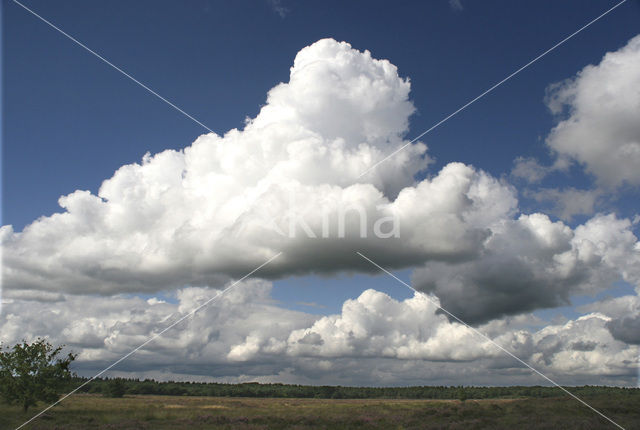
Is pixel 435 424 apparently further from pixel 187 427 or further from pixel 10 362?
pixel 10 362

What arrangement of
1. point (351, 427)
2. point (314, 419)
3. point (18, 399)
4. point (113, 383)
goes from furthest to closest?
point (113, 383) → point (18, 399) → point (314, 419) → point (351, 427)

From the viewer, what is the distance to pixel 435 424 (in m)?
55.2

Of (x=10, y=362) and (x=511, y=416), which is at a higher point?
(x=10, y=362)

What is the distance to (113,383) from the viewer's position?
132000 mm

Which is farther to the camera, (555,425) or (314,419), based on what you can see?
(314,419)

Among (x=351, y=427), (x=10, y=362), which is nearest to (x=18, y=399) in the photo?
(x=10, y=362)

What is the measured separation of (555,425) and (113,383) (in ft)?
409

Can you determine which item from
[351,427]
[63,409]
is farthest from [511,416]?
[63,409]

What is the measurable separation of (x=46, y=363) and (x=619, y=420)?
84.0 meters

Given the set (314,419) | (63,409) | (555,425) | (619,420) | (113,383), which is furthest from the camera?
(113,383)

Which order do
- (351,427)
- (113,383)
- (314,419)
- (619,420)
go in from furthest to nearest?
(113,383)
(314,419)
(351,427)
(619,420)

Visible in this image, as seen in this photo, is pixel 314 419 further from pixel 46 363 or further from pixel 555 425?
pixel 46 363

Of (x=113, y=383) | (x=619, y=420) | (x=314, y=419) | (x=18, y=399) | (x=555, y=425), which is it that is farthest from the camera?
(x=113, y=383)

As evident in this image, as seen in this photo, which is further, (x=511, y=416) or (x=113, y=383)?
(x=113, y=383)
